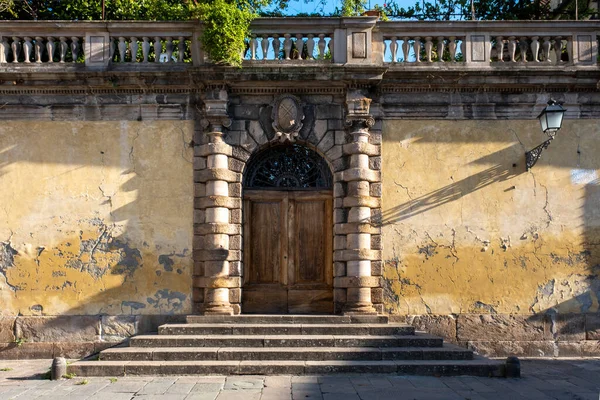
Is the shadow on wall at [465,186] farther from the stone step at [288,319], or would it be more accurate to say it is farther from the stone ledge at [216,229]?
the stone ledge at [216,229]

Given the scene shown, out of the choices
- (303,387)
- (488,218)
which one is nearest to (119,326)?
(303,387)

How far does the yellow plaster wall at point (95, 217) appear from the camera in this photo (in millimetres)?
9836

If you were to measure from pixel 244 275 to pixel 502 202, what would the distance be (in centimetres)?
476

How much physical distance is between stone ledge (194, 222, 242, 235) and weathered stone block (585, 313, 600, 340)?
622cm

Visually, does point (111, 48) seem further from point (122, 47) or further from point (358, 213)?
point (358, 213)

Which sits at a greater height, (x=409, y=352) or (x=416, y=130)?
(x=416, y=130)

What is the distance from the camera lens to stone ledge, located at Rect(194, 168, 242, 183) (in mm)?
9828

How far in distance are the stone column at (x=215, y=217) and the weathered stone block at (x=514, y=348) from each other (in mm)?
4231

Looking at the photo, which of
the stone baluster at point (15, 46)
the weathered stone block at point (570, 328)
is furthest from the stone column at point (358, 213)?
the stone baluster at point (15, 46)

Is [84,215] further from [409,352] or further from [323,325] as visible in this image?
[409,352]

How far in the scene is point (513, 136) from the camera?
10180 millimetres

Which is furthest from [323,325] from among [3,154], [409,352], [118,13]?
[118,13]

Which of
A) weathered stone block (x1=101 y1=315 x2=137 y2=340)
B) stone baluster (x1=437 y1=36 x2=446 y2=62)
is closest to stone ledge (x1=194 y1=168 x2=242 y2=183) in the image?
weathered stone block (x1=101 y1=315 x2=137 y2=340)

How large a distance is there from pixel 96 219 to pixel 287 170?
11.4ft
